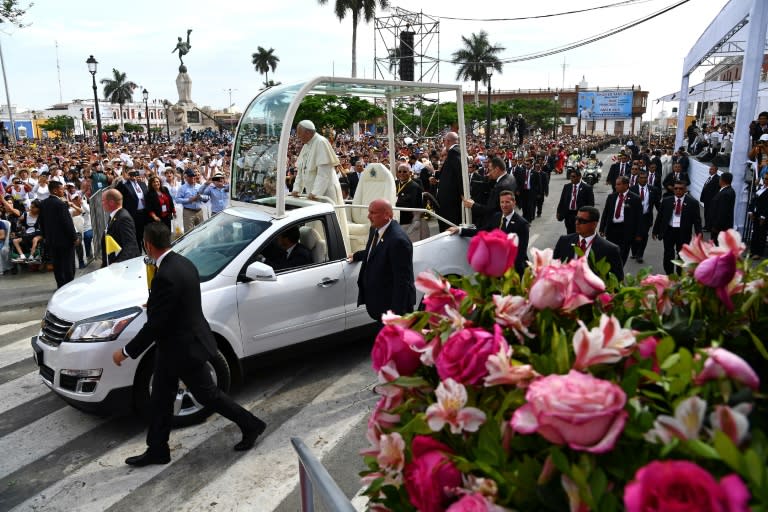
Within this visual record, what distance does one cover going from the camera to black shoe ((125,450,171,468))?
4344 millimetres

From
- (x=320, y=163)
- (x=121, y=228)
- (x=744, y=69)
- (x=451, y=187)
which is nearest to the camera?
(x=320, y=163)

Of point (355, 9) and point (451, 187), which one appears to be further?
point (355, 9)

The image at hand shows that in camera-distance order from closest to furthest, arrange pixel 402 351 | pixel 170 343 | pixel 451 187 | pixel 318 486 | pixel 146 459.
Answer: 1. pixel 402 351
2. pixel 318 486
3. pixel 170 343
4. pixel 146 459
5. pixel 451 187

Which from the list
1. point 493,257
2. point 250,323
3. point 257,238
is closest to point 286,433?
point 250,323

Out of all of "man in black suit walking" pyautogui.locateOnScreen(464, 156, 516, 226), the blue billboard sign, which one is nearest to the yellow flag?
"man in black suit walking" pyautogui.locateOnScreen(464, 156, 516, 226)

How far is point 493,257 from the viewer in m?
1.63

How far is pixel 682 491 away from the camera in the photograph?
2.97 feet

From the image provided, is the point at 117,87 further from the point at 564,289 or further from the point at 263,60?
the point at 564,289

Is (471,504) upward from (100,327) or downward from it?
upward

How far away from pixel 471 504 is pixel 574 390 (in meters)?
0.31

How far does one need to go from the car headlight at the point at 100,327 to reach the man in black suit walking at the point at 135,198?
657cm

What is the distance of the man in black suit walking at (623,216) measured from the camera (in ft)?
31.4

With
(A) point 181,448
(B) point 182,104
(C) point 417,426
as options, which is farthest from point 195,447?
(B) point 182,104

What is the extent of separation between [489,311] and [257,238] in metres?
4.14
